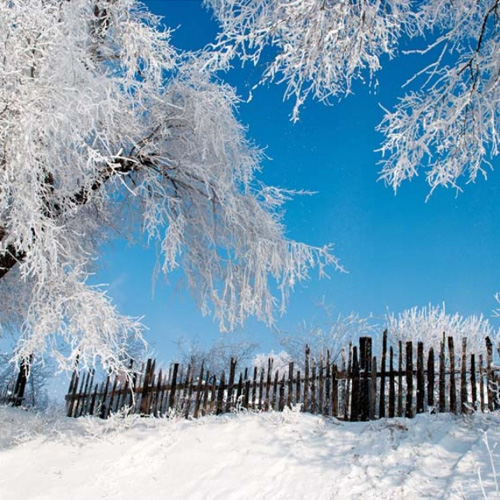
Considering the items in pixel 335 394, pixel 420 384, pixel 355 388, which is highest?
pixel 420 384

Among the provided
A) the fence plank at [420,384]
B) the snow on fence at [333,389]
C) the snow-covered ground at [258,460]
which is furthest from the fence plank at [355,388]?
the snow-covered ground at [258,460]

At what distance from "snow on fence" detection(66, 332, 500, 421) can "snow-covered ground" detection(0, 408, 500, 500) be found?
79 centimetres

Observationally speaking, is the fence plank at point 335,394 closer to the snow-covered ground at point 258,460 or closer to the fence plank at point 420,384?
the snow-covered ground at point 258,460

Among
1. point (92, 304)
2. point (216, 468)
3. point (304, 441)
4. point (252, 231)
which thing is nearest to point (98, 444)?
point (92, 304)

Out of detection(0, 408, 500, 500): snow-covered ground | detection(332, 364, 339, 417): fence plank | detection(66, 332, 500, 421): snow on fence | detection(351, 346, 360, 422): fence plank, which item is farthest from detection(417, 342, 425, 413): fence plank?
detection(332, 364, 339, 417): fence plank

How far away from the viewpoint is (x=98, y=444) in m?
7.92

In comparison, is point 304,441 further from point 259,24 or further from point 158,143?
point 158,143

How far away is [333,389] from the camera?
9336 mm

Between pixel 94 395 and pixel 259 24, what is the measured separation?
12598mm

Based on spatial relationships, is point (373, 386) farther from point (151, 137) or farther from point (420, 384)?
point (151, 137)

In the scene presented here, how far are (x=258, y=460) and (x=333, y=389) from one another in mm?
3543

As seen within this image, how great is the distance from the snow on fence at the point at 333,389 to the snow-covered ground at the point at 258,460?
789 millimetres

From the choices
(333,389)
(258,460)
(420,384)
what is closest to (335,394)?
(333,389)

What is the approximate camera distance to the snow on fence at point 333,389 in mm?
8133
